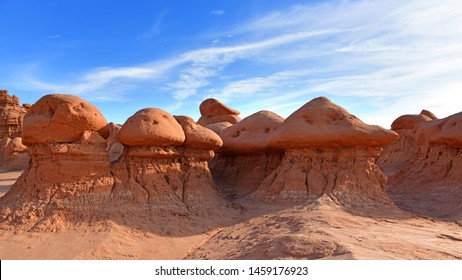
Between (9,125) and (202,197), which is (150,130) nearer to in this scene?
(202,197)

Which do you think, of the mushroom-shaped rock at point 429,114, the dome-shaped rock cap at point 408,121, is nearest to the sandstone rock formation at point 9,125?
the dome-shaped rock cap at point 408,121

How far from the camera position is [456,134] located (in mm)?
11250

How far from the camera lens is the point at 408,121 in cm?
1684

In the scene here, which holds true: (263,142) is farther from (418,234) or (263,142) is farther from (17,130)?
(17,130)

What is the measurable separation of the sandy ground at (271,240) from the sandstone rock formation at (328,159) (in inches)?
24.9

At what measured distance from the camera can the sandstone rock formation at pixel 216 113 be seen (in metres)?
21.2

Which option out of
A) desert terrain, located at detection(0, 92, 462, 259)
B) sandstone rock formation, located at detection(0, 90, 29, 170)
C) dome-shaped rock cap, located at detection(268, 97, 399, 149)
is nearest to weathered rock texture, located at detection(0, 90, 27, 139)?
sandstone rock formation, located at detection(0, 90, 29, 170)

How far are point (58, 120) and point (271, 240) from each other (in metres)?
4.56

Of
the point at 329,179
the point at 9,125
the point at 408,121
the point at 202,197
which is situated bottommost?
the point at 202,197

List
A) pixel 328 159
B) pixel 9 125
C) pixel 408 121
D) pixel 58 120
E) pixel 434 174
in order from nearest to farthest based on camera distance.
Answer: pixel 58 120 → pixel 328 159 → pixel 434 174 → pixel 408 121 → pixel 9 125

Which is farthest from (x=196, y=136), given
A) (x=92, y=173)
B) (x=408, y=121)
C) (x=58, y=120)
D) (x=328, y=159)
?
(x=408, y=121)
